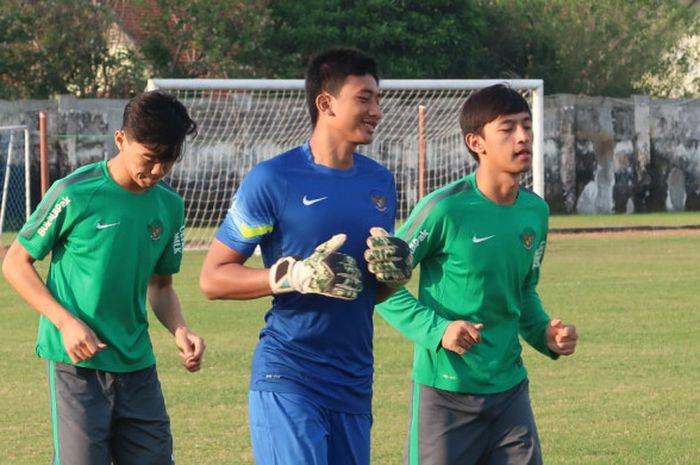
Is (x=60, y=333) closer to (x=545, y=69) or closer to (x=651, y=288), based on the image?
(x=651, y=288)

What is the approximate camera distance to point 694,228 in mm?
31219

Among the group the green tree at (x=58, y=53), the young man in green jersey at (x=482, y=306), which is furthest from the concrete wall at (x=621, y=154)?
the young man in green jersey at (x=482, y=306)

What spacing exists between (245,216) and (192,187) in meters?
25.1

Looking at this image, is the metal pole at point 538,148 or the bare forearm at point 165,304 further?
the metal pole at point 538,148

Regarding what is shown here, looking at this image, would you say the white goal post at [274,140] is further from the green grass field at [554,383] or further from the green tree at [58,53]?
the green grass field at [554,383]

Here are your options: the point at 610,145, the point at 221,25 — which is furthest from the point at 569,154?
the point at 221,25

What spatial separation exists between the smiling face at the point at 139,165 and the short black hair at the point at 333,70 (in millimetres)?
646

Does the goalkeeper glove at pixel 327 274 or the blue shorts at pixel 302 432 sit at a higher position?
the goalkeeper glove at pixel 327 274

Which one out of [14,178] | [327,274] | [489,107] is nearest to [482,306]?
[489,107]

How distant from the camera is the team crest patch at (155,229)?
19.7ft

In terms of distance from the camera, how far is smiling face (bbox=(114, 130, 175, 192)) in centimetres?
579

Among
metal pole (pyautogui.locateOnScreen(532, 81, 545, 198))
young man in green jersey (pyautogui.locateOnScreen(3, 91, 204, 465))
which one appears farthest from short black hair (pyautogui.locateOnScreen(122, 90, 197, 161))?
metal pole (pyautogui.locateOnScreen(532, 81, 545, 198))

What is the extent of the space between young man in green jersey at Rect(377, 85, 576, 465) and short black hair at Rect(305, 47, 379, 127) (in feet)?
2.07

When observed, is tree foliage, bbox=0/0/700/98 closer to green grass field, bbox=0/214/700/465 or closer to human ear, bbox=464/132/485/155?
green grass field, bbox=0/214/700/465
